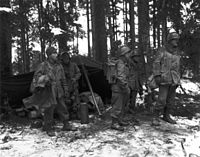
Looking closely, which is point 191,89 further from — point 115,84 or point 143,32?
point 115,84

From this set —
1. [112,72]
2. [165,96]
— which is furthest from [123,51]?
[165,96]

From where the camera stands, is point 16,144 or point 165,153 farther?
point 16,144

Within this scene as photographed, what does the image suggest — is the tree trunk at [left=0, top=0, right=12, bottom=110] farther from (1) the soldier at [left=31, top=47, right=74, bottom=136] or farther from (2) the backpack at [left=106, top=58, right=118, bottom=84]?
(2) the backpack at [left=106, top=58, right=118, bottom=84]

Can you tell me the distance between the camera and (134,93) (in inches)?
332

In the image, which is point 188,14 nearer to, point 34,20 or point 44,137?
point 44,137

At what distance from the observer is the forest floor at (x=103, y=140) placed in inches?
204

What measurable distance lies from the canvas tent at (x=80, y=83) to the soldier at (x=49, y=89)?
164 cm

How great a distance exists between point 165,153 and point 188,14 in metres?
7.90

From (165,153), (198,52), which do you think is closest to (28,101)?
(165,153)

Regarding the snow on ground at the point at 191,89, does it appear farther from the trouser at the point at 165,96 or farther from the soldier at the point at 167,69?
Result: the soldier at the point at 167,69

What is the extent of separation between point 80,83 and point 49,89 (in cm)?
277

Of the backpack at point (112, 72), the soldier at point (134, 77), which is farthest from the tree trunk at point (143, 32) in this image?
the backpack at point (112, 72)

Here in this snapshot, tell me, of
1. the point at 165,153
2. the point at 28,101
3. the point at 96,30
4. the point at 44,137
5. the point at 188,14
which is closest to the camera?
A: the point at 165,153

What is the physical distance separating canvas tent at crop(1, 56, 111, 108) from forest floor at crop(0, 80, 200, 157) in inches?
29.2
